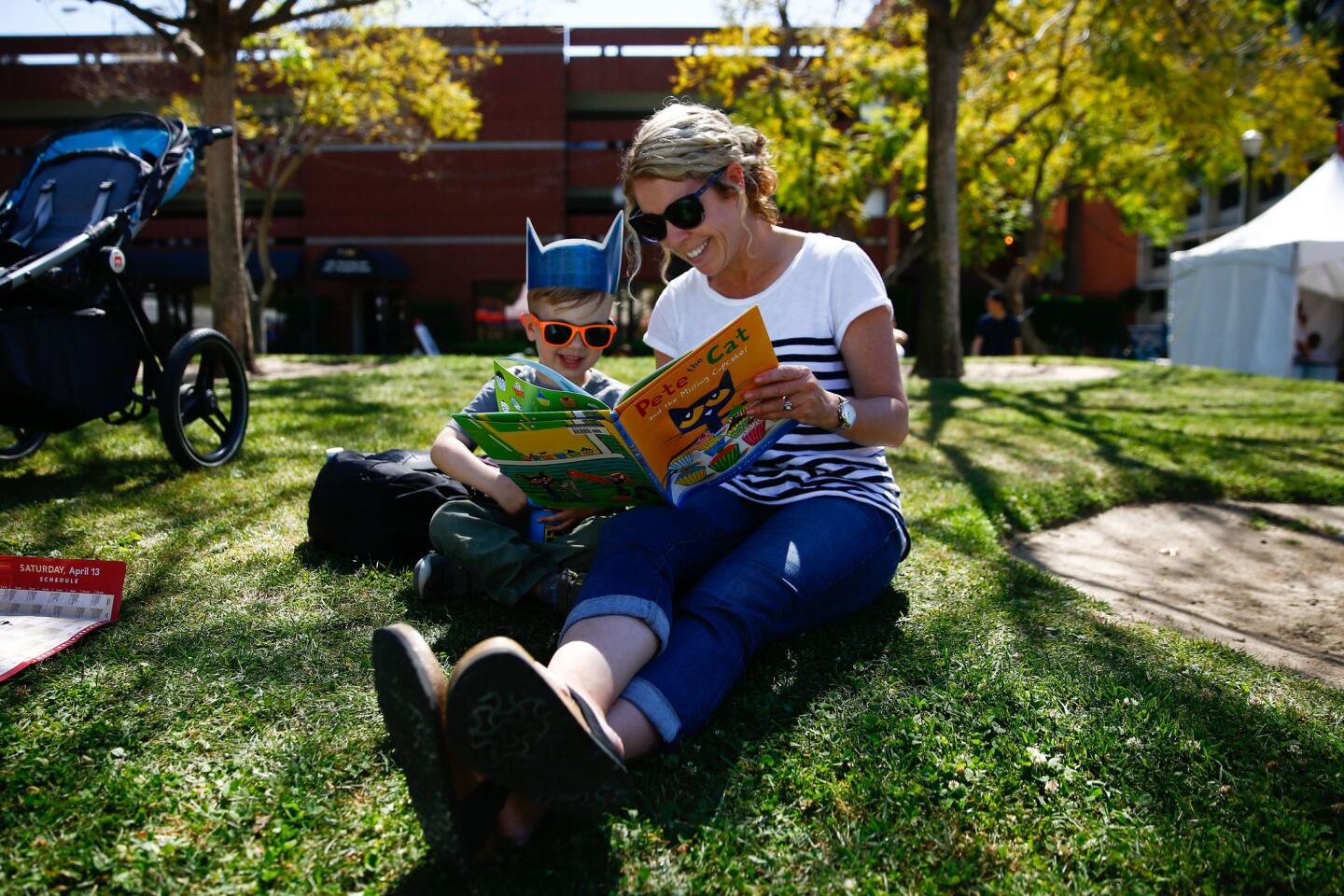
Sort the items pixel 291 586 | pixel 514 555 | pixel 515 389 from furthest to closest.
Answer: pixel 291 586, pixel 514 555, pixel 515 389

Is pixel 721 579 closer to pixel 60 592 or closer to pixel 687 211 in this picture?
pixel 687 211

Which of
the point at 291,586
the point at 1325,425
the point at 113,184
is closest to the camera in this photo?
the point at 291,586

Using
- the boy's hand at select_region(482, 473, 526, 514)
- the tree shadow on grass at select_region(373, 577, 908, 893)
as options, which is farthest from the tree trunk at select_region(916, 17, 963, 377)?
the boy's hand at select_region(482, 473, 526, 514)

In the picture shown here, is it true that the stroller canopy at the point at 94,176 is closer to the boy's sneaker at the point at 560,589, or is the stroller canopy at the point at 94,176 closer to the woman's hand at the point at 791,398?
the boy's sneaker at the point at 560,589

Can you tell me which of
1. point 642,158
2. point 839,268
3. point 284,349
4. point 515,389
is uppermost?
point 642,158

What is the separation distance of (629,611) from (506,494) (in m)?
0.91

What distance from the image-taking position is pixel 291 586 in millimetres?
2936

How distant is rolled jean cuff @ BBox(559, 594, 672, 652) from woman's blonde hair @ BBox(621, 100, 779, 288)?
120 cm

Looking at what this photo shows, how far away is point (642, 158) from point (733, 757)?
1574 millimetres

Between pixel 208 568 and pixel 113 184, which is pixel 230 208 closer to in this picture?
pixel 113 184

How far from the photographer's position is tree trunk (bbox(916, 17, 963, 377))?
10148 millimetres

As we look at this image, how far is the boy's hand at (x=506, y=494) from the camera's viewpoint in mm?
2725

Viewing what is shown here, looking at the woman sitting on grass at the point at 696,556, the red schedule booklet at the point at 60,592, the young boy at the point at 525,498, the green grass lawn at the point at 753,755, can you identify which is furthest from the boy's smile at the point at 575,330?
the red schedule booklet at the point at 60,592

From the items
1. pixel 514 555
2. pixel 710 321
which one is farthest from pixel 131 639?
pixel 710 321
